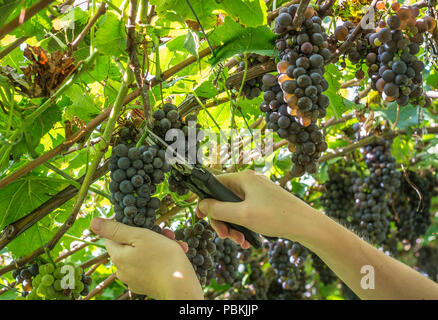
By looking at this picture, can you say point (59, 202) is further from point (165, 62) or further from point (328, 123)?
point (328, 123)

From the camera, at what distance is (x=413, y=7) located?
4.48 feet

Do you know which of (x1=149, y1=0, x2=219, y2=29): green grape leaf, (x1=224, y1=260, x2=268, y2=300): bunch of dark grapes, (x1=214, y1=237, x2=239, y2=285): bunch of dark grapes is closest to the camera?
(x1=149, y1=0, x2=219, y2=29): green grape leaf

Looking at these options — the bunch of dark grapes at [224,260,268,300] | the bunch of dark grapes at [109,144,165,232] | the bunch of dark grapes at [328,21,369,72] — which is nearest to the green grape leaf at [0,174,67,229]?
the bunch of dark grapes at [109,144,165,232]

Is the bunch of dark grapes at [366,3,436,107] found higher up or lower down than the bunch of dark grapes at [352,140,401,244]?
higher up

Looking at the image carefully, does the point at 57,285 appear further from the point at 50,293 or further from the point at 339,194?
the point at 339,194

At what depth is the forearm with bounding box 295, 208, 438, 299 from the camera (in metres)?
1.21

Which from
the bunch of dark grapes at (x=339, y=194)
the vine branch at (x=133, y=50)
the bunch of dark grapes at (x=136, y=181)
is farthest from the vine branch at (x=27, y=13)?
the bunch of dark grapes at (x=339, y=194)

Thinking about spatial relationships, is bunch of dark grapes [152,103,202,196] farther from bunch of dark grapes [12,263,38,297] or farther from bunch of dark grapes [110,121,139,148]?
bunch of dark grapes [12,263,38,297]

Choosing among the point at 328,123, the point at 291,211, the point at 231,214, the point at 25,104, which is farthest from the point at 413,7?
the point at 25,104

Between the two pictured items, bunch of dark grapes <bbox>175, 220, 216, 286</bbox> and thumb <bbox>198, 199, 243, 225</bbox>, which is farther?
bunch of dark grapes <bbox>175, 220, 216, 286</bbox>

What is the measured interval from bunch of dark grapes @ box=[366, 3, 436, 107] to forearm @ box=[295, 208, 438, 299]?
0.43m

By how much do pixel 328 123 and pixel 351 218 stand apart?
82cm

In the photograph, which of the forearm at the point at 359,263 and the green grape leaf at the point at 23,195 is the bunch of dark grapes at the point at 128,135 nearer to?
the green grape leaf at the point at 23,195
